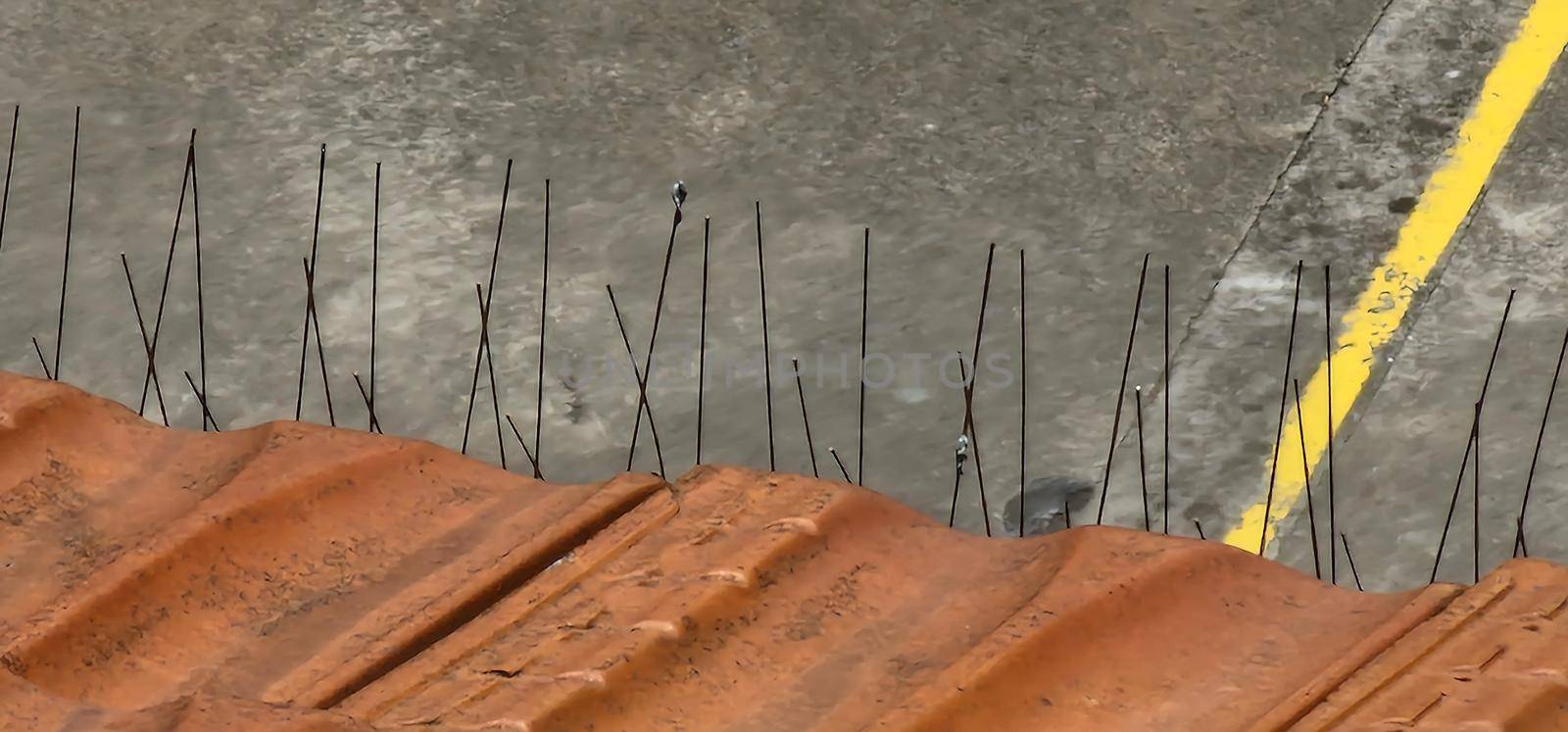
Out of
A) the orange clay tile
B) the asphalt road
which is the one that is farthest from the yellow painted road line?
the orange clay tile

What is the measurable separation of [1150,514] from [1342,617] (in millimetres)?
1893

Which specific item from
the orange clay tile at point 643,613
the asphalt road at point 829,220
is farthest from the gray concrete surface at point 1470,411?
the orange clay tile at point 643,613

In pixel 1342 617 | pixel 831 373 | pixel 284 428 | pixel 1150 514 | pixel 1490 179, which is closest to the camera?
pixel 1342 617

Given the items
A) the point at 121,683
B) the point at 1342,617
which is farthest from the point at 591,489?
the point at 1342,617

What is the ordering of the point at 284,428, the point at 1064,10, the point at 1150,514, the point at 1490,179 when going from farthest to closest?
the point at 1064,10
the point at 1490,179
the point at 1150,514
the point at 284,428

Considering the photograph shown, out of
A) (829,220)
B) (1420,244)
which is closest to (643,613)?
(829,220)

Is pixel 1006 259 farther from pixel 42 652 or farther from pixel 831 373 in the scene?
pixel 42 652

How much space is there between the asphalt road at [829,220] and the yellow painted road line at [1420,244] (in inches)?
1.4

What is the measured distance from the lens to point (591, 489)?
1.87m

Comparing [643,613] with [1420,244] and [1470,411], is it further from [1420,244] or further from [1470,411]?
[1420,244]

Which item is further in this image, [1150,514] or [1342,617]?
[1150,514]

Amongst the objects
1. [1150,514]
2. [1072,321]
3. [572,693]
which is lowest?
[1150,514]

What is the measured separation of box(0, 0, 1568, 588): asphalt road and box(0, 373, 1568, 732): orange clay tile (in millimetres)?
1717

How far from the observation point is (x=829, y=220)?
4.18m
